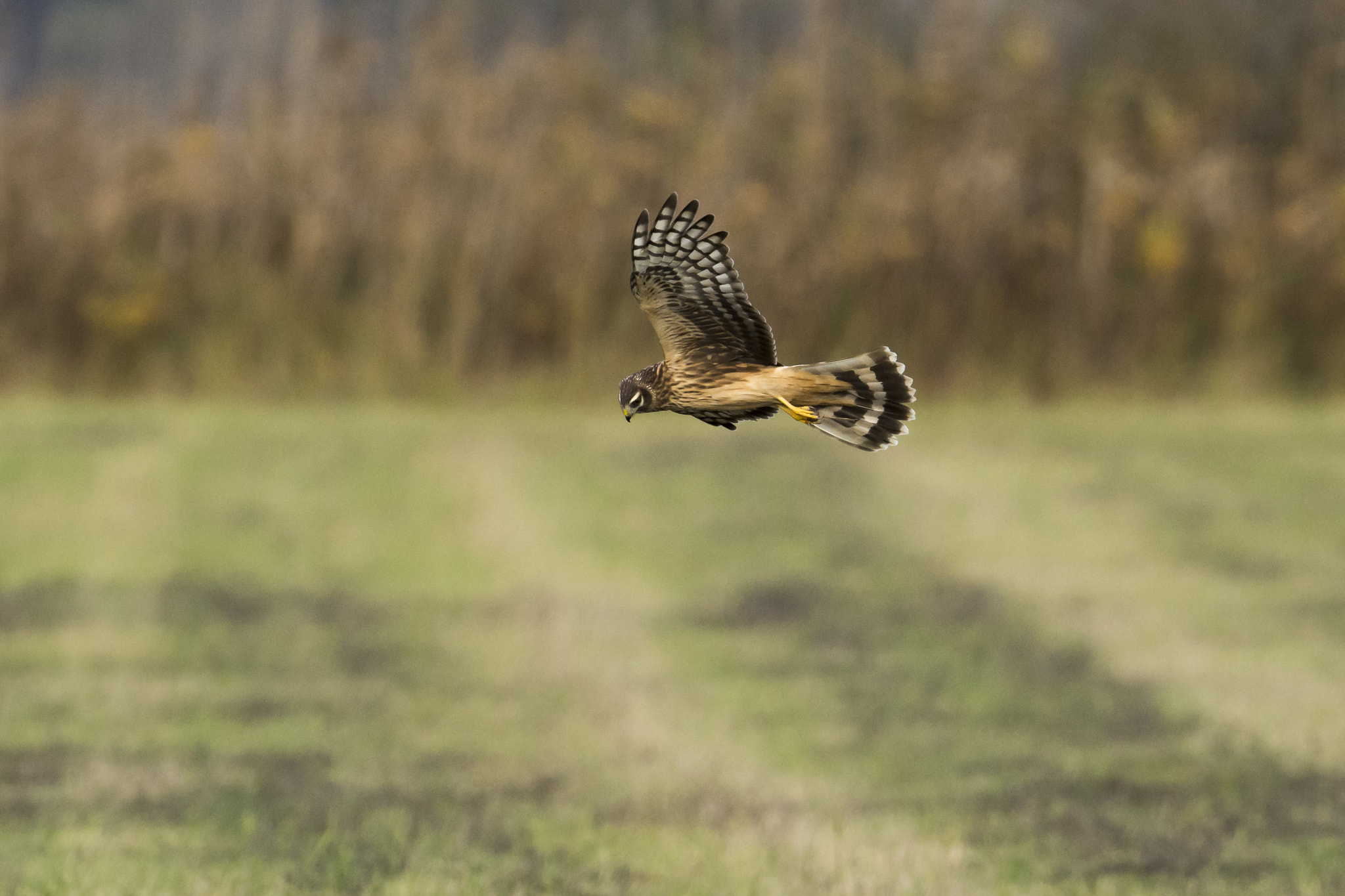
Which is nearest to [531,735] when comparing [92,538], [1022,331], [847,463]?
[1022,331]

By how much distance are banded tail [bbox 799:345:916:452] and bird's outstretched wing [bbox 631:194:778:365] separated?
66mm

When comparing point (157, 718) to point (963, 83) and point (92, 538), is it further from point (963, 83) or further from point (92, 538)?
point (963, 83)

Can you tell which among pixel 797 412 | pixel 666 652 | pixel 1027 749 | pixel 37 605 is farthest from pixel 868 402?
pixel 37 605

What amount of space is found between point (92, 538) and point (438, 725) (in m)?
6.02

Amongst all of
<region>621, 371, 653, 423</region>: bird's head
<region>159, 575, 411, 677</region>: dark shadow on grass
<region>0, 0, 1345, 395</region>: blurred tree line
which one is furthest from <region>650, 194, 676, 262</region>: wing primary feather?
<region>159, 575, 411, 677</region>: dark shadow on grass

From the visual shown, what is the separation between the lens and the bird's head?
72.6 inches

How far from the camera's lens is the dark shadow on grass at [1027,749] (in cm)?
697

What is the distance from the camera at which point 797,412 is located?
1.83 meters

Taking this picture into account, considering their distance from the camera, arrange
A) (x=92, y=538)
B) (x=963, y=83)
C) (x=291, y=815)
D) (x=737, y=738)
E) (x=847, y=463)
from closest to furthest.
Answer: (x=291, y=815), (x=737, y=738), (x=92, y=538), (x=963, y=83), (x=847, y=463)

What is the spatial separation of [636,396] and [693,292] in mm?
174

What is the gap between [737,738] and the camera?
29.8 feet

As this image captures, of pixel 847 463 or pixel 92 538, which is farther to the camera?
pixel 847 463

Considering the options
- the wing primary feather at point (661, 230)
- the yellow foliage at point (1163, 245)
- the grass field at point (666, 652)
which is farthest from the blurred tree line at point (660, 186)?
the wing primary feather at point (661, 230)

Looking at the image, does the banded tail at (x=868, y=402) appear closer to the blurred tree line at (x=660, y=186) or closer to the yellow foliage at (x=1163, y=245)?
the blurred tree line at (x=660, y=186)
